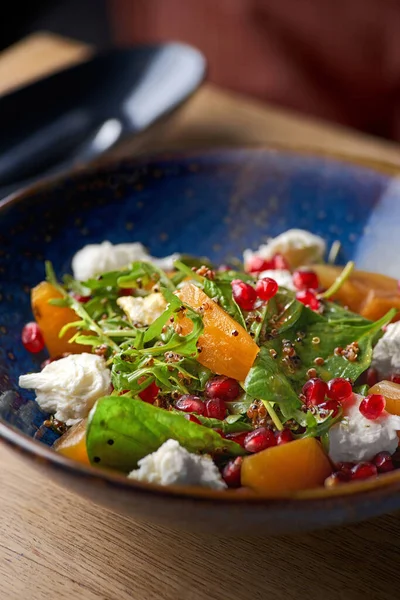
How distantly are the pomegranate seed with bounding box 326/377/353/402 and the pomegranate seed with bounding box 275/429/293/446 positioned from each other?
11 centimetres

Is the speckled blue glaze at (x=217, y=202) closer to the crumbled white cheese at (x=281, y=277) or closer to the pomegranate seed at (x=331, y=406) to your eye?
the crumbled white cheese at (x=281, y=277)

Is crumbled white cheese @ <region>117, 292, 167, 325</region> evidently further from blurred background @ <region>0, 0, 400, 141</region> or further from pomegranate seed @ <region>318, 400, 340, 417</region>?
blurred background @ <region>0, 0, 400, 141</region>

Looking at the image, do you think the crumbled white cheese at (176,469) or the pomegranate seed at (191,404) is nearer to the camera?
the crumbled white cheese at (176,469)

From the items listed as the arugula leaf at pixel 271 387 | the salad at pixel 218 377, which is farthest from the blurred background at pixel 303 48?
the arugula leaf at pixel 271 387

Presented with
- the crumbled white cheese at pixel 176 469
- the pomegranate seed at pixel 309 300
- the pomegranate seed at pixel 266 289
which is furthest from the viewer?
the pomegranate seed at pixel 309 300

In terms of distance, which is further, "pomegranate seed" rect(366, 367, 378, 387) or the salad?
"pomegranate seed" rect(366, 367, 378, 387)

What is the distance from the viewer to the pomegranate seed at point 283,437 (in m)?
1.25

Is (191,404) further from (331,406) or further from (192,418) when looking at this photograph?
(331,406)

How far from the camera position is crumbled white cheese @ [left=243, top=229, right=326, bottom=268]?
180 centimetres

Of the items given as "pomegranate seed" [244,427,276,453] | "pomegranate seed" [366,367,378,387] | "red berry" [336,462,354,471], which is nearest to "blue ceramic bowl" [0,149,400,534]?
"pomegranate seed" [366,367,378,387]

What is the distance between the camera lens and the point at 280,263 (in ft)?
5.76

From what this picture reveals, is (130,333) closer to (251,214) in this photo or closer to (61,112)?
(251,214)

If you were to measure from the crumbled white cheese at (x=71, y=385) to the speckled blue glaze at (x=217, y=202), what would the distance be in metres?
0.46

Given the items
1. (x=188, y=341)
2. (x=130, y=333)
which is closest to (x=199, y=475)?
(x=188, y=341)
